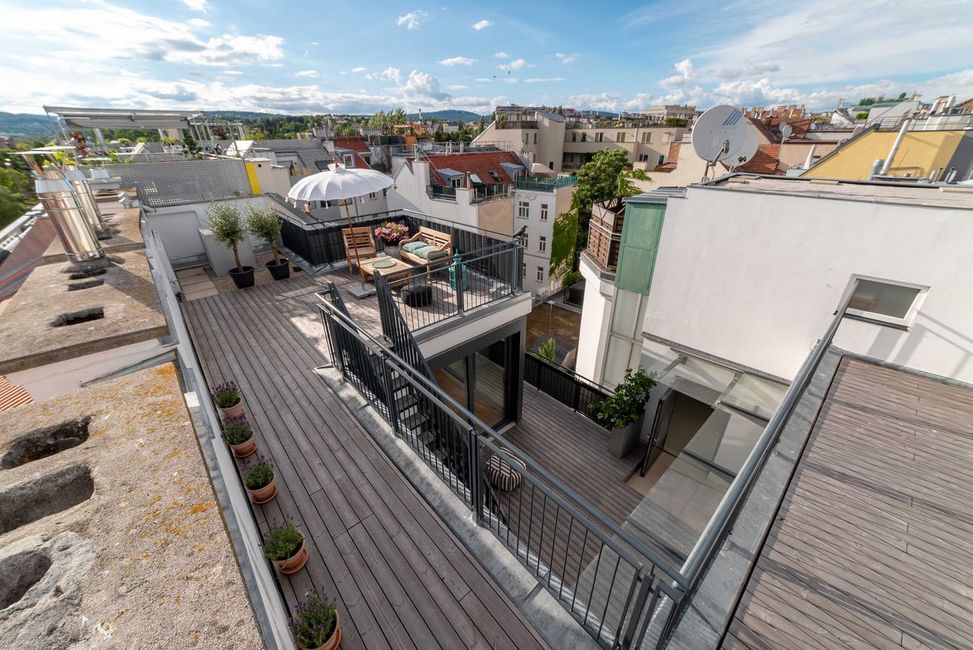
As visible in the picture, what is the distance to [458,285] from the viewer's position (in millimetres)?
6500

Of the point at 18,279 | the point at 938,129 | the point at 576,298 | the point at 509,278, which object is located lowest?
the point at 576,298

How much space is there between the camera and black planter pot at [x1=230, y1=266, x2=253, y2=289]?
8961 millimetres

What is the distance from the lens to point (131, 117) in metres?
11.4

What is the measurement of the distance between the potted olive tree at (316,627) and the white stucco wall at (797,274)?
7.88m

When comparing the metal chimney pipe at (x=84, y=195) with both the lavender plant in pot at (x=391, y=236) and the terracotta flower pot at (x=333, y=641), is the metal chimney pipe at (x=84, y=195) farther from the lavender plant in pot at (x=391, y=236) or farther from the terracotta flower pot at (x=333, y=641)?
the lavender plant in pot at (x=391, y=236)

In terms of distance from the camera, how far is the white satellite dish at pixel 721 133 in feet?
26.0

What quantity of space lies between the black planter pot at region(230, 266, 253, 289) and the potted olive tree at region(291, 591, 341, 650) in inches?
333

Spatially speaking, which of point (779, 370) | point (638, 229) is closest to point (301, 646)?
point (779, 370)

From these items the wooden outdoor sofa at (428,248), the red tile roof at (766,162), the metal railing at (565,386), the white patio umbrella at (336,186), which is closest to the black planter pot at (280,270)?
the white patio umbrella at (336,186)

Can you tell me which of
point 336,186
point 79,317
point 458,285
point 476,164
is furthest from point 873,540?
point 476,164

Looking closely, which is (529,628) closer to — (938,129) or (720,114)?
(720,114)

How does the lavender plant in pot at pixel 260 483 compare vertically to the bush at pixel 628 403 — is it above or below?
above

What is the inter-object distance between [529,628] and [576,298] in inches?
941

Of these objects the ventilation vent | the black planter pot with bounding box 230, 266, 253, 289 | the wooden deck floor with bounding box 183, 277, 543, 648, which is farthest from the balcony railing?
the ventilation vent
